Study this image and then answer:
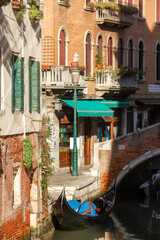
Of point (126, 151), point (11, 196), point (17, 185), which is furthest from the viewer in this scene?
point (126, 151)

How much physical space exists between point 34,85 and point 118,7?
1058 centimetres

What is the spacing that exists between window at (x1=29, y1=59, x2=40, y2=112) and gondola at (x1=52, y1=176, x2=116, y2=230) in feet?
8.03

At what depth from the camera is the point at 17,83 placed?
10844mm

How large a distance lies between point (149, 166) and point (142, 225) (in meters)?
7.15

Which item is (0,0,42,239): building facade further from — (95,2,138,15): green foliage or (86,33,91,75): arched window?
(95,2,138,15): green foliage

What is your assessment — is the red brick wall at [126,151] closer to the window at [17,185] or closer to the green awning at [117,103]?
the green awning at [117,103]

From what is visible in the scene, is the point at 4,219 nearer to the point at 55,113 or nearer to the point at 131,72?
the point at 55,113

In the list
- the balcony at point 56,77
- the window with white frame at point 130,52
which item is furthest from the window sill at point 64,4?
the window with white frame at point 130,52

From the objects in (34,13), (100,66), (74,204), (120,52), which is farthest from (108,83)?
(34,13)

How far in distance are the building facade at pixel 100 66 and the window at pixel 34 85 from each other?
6.01 m

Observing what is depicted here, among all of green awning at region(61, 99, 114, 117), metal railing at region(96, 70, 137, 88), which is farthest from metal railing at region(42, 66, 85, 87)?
metal railing at region(96, 70, 137, 88)

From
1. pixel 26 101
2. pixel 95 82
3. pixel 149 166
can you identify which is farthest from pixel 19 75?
pixel 149 166

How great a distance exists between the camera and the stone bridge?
1911 centimetres

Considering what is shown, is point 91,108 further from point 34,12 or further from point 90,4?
point 34,12
